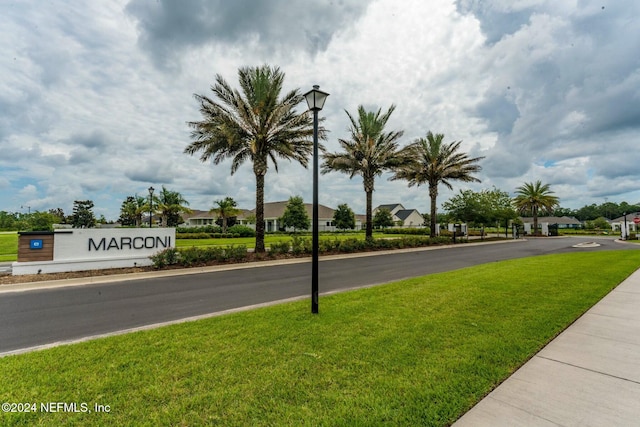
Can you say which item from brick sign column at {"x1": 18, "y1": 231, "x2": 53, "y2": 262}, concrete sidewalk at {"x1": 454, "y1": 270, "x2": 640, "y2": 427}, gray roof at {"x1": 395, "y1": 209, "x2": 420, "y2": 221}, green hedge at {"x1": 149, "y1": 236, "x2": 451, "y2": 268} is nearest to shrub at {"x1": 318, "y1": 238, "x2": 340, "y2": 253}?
green hedge at {"x1": 149, "y1": 236, "x2": 451, "y2": 268}

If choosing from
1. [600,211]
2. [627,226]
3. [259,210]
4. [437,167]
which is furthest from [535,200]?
[600,211]

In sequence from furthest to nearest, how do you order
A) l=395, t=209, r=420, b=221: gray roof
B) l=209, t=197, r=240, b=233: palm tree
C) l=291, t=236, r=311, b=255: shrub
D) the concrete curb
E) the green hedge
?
l=395, t=209, r=420, b=221: gray roof, l=209, t=197, r=240, b=233: palm tree, l=291, t=236, r=311, b=255: shrub, the green hedge, the concrete curb

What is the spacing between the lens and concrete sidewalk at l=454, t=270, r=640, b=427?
2756 millimetres

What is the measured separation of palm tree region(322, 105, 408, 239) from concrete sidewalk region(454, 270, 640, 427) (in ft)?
59.4

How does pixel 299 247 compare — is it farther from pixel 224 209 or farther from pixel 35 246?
pixel 224 209

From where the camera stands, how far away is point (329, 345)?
4.39 meters

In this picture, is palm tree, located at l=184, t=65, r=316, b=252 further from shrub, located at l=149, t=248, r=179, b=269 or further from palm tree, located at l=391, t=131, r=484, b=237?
palm tree, located at l=391, t=131, r=484, b=237

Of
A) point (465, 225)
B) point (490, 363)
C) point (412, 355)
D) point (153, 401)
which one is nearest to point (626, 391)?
point (490, 363)

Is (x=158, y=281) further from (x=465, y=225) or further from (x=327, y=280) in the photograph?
(x=465, y=225)

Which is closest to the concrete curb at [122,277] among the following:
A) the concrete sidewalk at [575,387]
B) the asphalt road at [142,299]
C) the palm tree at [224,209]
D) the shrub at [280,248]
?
the asphalt road at [142,299]

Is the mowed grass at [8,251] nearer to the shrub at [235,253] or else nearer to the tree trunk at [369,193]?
the shrub at [235,253]

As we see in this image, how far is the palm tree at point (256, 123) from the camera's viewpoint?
16.4 meters

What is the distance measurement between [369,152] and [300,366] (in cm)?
2024

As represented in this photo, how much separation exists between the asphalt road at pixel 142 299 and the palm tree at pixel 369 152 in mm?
11877
